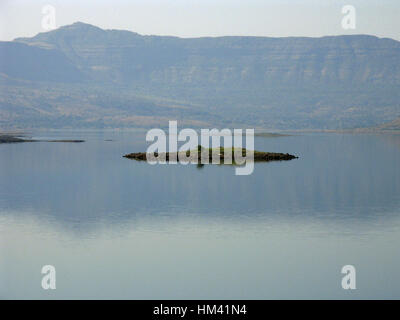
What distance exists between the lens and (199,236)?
123 ft

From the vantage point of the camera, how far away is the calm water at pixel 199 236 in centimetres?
2789

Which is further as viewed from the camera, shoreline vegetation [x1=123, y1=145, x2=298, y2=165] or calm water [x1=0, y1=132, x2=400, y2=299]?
shoreline vegetation [x1=123, y1=145, x2=298, y2=165]

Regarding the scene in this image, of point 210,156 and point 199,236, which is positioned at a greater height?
point 210,156

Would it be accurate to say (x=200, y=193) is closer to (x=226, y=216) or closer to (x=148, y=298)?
(x=226, y=216)

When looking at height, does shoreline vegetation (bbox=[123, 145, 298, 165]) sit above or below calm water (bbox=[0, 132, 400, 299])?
above

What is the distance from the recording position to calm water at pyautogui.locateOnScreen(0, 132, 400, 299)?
1098 inches

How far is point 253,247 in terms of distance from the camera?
34438 mm

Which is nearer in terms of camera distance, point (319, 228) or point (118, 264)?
point (118, 264)

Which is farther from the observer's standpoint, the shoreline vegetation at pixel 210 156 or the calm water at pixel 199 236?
the shoreline vegetation at pixel 210 156

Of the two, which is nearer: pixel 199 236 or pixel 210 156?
pixel 199 236

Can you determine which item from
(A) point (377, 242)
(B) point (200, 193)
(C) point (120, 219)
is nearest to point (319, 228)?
(A) point (377, 242)

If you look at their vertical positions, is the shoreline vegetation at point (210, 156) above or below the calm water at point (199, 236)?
above
